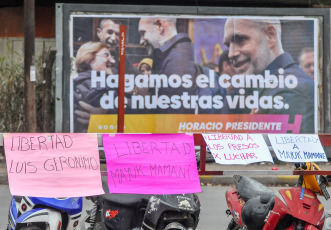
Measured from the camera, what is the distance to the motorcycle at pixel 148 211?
16.7 feet

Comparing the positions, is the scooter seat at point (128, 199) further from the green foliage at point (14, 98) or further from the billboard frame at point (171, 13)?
the green foliage at point (14, 98)

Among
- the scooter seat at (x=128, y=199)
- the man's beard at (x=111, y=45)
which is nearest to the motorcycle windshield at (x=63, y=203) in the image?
the scooter seat at (x=128, y=199)

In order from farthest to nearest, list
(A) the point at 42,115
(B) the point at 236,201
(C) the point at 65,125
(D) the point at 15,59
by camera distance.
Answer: (D) the point at 15,59 → (A) the point at 42,115 → (C) the point at 65,125 → (B) the point at 236,201

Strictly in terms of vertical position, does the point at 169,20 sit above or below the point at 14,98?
above

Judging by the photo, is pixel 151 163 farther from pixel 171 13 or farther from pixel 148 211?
pixel 171 13

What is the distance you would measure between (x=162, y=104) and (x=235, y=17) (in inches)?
88.9

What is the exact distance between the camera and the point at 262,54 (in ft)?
45.3

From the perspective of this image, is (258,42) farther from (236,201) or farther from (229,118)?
(236,201)

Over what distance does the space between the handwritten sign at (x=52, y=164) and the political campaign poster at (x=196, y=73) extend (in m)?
8.58

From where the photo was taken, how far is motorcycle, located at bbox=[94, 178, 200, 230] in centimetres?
509

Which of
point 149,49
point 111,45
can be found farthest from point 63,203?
point 149,49

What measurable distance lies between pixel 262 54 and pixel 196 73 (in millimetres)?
1387

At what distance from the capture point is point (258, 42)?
45.3 ft

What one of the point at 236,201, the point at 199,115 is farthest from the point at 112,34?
the point at 236,201
